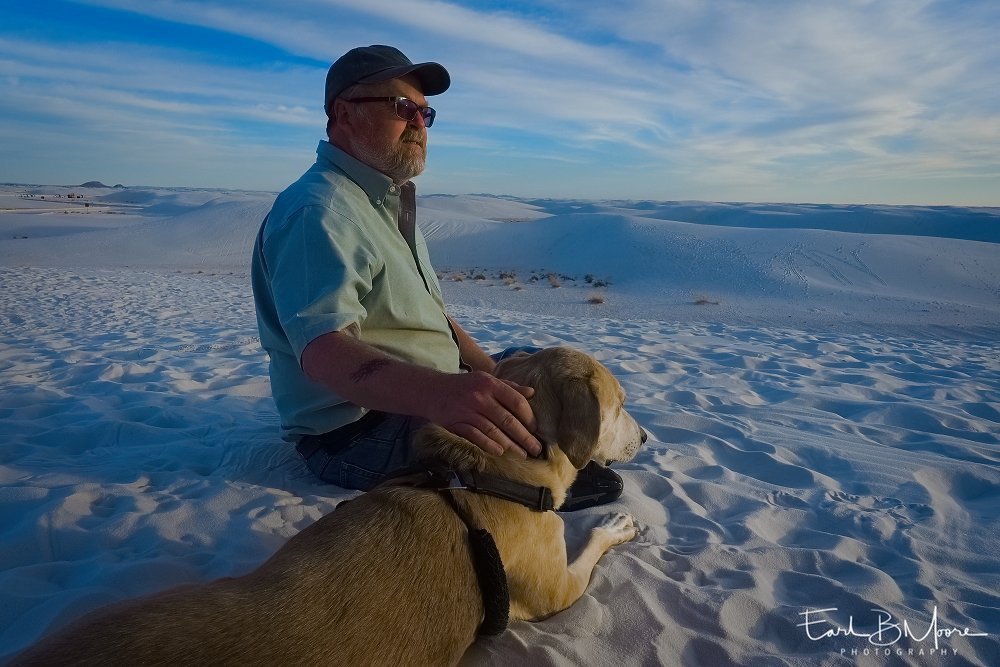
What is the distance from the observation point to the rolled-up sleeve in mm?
2604

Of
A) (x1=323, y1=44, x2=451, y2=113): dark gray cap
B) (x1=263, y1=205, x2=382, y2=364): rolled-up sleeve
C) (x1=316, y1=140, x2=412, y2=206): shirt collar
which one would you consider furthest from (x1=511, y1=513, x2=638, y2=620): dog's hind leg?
(x1=323, y1=44, x2=451, y2=113): dark gray cap

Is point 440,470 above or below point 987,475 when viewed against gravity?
above

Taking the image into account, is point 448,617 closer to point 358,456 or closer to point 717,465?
point 358,456

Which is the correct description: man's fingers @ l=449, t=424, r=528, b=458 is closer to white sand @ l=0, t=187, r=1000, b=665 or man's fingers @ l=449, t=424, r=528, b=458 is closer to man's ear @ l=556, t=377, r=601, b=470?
man's ear @ l=556, t=377, r=601, b=470

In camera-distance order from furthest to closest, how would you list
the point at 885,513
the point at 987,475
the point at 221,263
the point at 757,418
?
the point at 221,263, the point at 757,418, the point at 987,475, the point at 885,513

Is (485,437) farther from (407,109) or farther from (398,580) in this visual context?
(407,109)

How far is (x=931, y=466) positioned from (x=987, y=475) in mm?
296

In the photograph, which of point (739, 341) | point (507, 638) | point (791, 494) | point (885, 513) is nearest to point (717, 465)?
point (791, 494)

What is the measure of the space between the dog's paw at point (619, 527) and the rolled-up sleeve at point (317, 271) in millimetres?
1560

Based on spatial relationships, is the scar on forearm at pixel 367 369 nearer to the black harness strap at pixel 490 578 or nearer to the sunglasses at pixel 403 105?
the black harness strap at pixel 490 578

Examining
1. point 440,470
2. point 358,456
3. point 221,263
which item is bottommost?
point 221,263

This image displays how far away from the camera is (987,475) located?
3.91 m

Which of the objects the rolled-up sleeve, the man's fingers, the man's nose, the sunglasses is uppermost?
the sunglasses

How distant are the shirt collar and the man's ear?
1.57 m
